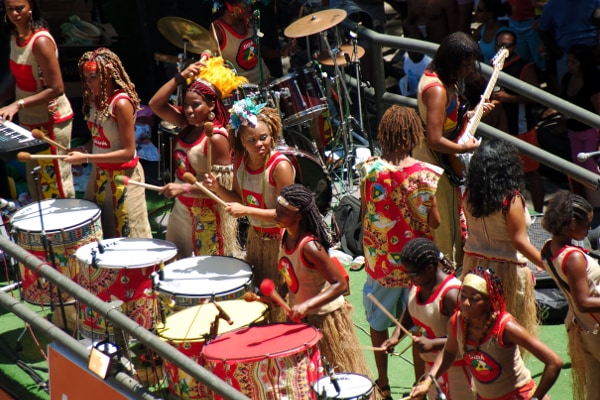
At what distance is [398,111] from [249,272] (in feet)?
4.28

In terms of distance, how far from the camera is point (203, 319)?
5.84m

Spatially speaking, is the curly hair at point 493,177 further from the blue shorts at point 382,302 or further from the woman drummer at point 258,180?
the woman drummer at point 258,180

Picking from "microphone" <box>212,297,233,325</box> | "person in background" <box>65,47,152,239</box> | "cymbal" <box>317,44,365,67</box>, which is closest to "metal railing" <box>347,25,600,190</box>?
"cymbal" <box>317,44,365,67</box>

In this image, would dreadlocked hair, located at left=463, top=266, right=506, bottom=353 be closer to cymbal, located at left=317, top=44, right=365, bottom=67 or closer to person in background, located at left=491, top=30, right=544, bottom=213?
person in background, located at left=491, top=30, right=544, bottom=213

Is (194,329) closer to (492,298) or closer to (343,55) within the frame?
(492,298)

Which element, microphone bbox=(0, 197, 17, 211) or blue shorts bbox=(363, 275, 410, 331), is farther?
blue shorts bbox=(363, 275, 410, 331)

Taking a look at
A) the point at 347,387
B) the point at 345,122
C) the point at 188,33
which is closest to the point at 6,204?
the point at 347,387

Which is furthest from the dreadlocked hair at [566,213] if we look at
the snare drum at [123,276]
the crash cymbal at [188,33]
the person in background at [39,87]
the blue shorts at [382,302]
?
the crash cymbal at [188,33]

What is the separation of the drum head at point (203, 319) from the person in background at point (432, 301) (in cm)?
91

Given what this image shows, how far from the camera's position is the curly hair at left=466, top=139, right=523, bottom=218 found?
18.5 ft

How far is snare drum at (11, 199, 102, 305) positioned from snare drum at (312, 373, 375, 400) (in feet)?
8.19

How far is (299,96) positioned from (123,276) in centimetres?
305

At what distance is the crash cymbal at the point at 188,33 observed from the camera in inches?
353

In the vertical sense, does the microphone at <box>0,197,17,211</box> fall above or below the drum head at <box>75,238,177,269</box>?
above
